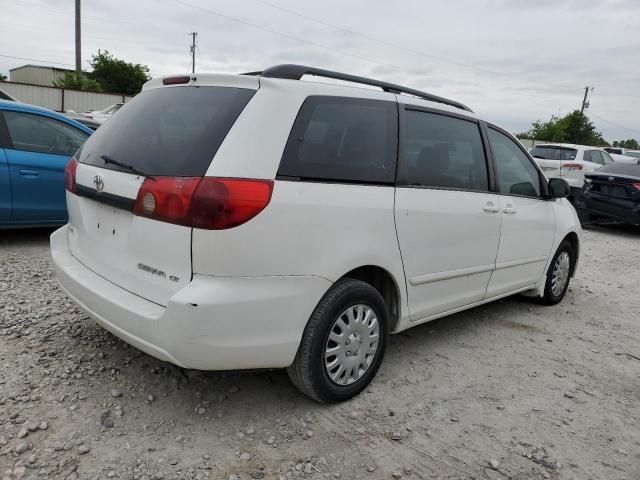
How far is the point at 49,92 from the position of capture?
81.2ft

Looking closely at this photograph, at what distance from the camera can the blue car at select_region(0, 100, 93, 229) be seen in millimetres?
5387

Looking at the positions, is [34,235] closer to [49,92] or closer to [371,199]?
[371,199]

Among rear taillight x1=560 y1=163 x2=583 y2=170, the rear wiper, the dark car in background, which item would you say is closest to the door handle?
the rear wiper

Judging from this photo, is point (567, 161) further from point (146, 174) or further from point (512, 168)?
point (146, 174)

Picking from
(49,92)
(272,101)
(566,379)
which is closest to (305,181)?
(272,101)

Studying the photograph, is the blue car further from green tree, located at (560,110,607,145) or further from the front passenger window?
green tree, located at (560,110,607,145)

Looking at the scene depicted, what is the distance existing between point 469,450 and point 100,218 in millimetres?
2226

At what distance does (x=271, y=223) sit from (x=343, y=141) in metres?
0.71

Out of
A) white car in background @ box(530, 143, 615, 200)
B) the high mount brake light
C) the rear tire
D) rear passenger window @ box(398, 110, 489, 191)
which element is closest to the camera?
the high mount brake light

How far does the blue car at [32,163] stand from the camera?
212 inches

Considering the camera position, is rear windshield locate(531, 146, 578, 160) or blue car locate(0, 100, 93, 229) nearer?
blue car locate(0, 100, 93, 229)

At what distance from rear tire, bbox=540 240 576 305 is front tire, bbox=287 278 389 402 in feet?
8.42

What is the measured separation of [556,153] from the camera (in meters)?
14.3

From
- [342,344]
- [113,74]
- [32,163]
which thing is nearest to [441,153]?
[342,344]
